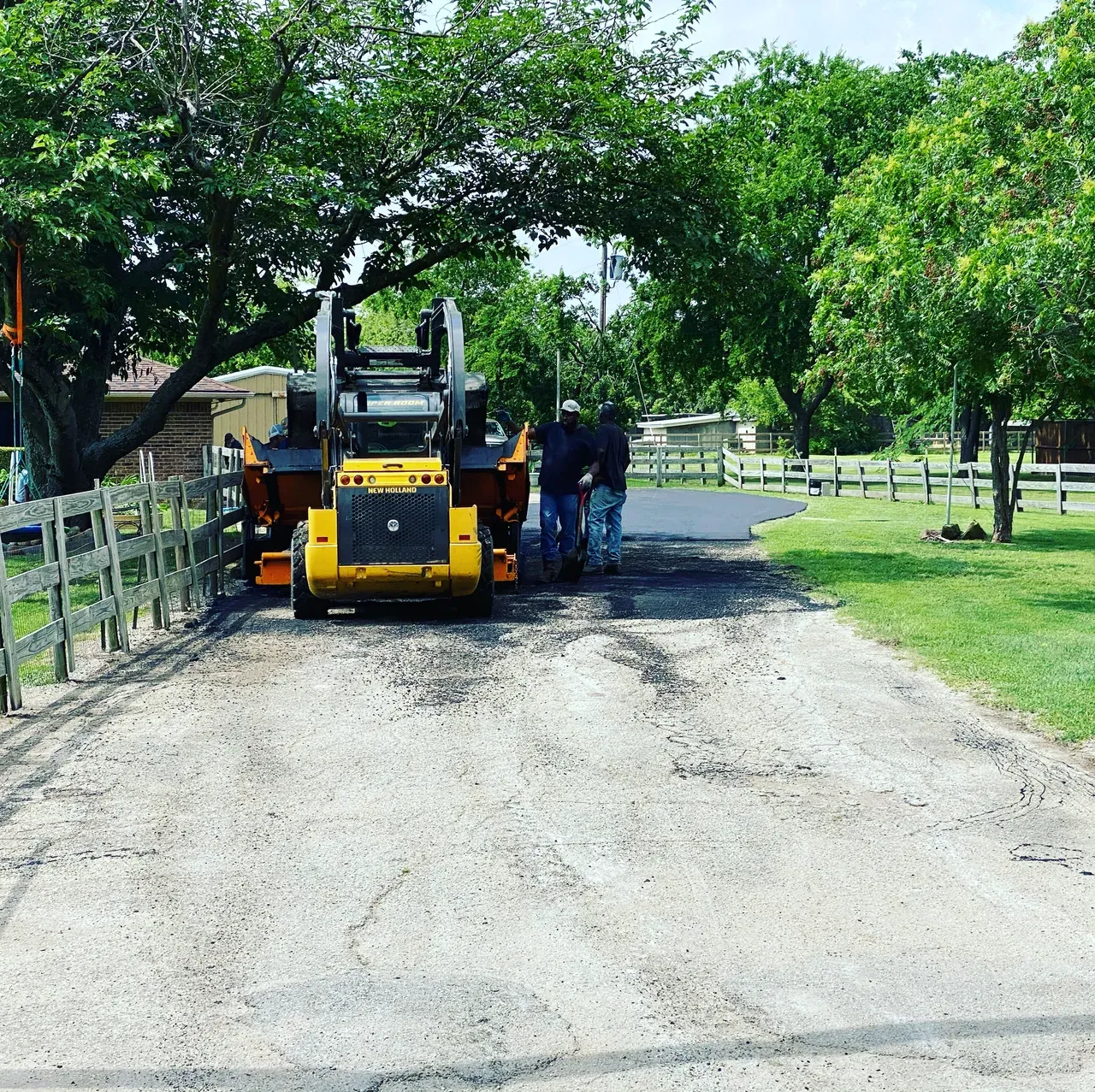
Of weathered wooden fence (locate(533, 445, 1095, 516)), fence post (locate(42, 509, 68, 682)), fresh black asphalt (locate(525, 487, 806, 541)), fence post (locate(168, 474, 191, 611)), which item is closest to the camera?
fence post (locate(42, 509, 68, 682))

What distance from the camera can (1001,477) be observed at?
22484 mm

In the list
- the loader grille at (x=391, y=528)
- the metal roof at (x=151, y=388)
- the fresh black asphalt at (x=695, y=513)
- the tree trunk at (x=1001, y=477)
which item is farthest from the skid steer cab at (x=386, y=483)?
the metal roof at (x=151, y=388)

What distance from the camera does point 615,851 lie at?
573 centimetres

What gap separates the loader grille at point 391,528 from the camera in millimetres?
12367

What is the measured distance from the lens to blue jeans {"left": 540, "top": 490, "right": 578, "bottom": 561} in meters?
16.2

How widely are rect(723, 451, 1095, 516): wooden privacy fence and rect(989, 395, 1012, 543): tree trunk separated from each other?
1.76m

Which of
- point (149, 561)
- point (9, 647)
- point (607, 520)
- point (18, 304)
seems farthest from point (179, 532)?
point (607, 520)

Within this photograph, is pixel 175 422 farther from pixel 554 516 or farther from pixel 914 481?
pixel 554 516

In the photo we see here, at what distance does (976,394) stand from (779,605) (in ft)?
32.5

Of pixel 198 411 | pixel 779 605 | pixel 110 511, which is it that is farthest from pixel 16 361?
pixel 198 411

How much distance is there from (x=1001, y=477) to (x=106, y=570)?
1585cm

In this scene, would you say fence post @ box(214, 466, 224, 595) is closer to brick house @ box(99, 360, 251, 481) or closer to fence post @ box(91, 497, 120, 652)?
fence post @ box(91, 497, 120, 652)

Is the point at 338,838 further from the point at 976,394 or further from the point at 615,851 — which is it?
the point at 976,394

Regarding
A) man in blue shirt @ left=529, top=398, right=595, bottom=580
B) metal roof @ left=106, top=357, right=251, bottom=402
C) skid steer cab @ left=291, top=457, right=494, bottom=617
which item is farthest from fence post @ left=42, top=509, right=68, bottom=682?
metal roof @ left=106, top=357, right=251, bottom=402
